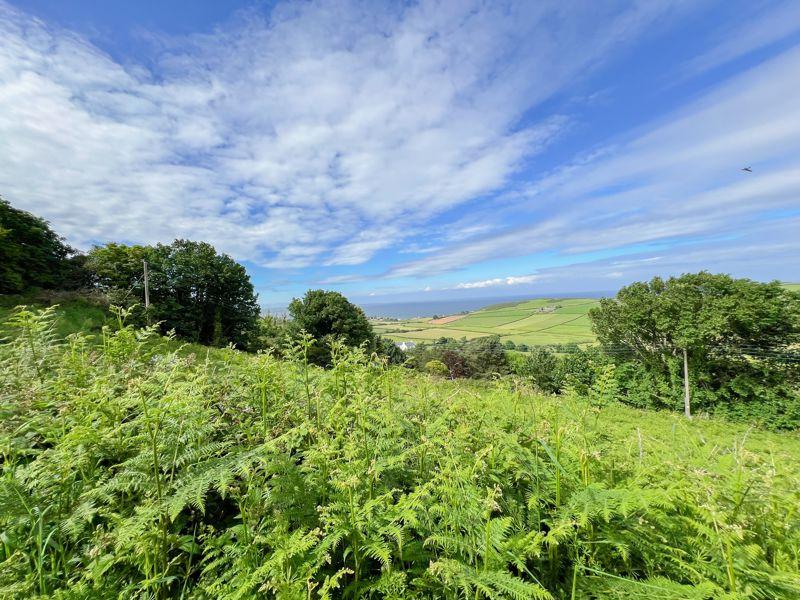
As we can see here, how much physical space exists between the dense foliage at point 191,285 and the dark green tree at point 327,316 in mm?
5059

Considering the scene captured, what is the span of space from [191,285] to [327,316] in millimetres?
13093

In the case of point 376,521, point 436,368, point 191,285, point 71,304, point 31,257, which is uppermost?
point 31,257

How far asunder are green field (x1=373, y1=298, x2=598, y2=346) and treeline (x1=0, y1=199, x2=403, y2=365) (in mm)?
52611

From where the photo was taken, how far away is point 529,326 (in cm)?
8950

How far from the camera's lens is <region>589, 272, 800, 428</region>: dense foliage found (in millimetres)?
28719

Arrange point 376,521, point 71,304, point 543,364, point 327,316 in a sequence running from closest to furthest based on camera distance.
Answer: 1. point 376,521
2. point 71,304
3. point 327,316
4. point 543,364

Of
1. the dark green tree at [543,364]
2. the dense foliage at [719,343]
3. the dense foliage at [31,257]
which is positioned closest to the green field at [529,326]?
the dark green tree at [543,364]

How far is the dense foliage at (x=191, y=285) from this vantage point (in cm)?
2572

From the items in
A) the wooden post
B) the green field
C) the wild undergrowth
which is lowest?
the wooden post

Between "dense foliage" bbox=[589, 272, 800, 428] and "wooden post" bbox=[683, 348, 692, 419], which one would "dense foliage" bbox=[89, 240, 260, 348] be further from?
"wooden post" bbox=[683, 348, 692, 419]

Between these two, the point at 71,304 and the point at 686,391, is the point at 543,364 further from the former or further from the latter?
the point at 71,304

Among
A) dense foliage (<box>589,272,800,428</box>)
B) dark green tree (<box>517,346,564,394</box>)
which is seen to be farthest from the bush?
dark green tree (<box>517,346,564,394</box>)

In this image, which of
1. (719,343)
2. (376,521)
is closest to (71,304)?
(376,521)

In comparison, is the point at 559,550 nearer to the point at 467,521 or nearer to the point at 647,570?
the point at 647,570
